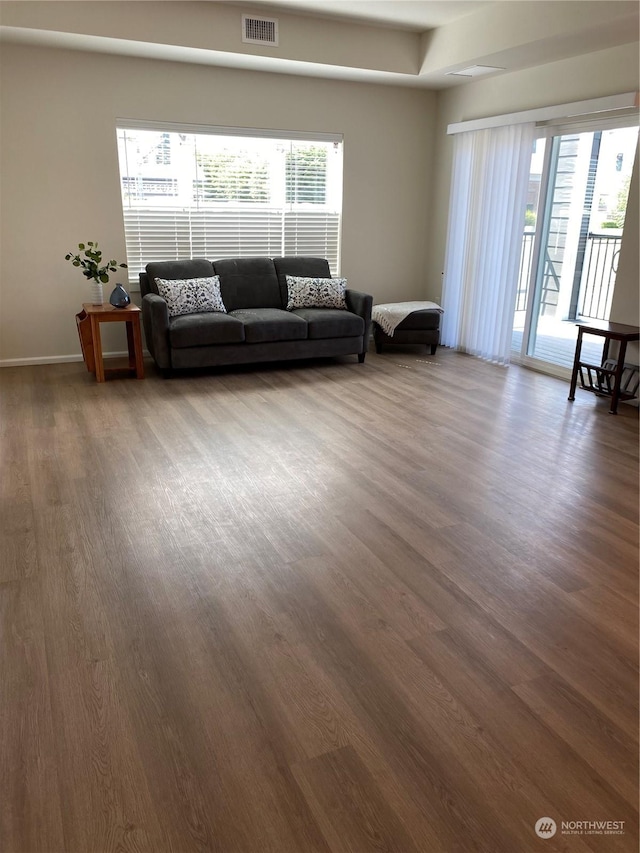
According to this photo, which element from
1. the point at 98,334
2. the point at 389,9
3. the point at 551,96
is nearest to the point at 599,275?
the point at 551,96

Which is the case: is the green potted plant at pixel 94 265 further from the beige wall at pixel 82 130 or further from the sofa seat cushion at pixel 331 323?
the sofa seat cushion at pixel 331 323

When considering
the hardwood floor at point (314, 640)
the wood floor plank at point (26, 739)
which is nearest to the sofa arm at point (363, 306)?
the hardwood floor at point (314, 640)

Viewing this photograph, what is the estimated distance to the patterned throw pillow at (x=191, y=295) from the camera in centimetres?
563

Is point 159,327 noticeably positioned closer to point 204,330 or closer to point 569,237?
point 204,330

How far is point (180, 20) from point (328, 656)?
→ 4971 mm

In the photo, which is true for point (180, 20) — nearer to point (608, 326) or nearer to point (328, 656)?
point (608, 326)

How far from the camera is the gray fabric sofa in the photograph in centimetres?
541

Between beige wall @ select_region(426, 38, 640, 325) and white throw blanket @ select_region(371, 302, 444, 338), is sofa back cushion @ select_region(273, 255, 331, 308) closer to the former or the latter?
white throw blanket @ select_region(371, 302, 444, 338)

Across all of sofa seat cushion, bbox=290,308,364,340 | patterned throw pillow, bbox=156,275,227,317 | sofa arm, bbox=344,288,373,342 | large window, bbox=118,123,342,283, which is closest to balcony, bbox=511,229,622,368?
sofa arm, bbox=344,288,373,342

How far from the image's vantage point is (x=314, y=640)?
2.25 metres

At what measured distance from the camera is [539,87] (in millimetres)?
5516

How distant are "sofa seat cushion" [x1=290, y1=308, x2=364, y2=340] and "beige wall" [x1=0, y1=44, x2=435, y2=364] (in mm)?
1504

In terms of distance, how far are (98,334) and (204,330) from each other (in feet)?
2.84

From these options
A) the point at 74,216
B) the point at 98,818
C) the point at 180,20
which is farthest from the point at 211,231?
the point at 98,818
